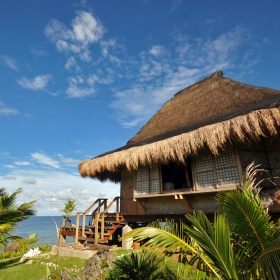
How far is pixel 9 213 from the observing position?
804 cm

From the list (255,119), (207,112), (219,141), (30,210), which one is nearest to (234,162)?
(219,141)

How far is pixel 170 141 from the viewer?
7.27 meters

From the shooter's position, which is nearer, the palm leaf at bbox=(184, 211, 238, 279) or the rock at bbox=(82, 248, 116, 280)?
the palm leaf at bbox=(184, 211, 238, 279)

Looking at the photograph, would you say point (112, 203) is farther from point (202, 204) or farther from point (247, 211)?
point (247, 211)

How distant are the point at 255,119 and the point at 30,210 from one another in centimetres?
986

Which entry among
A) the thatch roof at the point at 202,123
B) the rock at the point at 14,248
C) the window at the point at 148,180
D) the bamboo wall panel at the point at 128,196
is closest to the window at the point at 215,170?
the thatch roof at the point at 202,123

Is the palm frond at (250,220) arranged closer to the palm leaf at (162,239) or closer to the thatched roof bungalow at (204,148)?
the palm leaf at (162,239)

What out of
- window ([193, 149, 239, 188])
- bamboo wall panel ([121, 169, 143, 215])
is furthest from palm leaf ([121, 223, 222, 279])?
bamboo wall panel ([121, 169, 143, 215])

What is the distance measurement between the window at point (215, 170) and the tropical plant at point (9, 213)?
6543mm

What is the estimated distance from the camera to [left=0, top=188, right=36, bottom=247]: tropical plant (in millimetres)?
8042

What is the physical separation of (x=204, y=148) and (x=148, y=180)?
2739mm

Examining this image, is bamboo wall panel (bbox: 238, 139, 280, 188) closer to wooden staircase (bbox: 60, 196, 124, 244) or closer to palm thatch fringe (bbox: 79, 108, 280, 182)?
palm thatch fringe (bbox: 79, 108, 280, 182)

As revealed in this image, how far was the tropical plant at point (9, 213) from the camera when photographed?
317 inches

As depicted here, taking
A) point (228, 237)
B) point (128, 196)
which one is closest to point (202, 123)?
point (128, 196)
